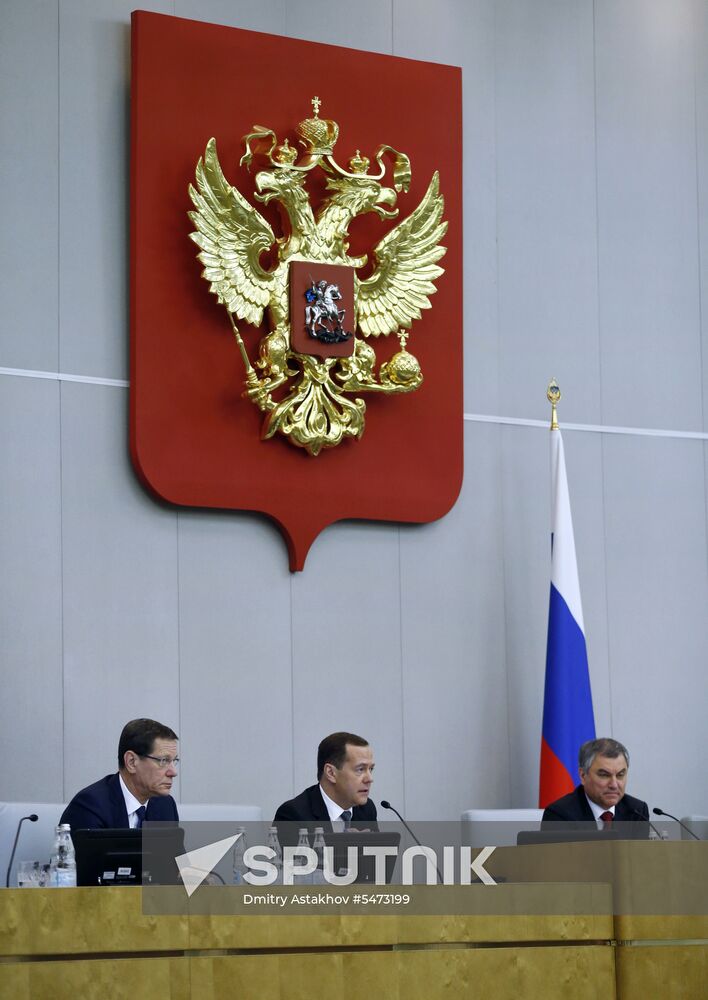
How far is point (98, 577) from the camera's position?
5938mm

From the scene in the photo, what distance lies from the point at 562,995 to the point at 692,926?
0.40 metres

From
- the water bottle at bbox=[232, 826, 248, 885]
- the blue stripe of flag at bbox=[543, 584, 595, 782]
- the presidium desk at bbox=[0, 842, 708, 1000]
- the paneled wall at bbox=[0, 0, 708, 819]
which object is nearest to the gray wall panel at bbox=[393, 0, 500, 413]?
the paneled wall at bbox=[0, 0, 708, 819]

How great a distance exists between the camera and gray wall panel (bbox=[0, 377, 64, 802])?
5.69 meters

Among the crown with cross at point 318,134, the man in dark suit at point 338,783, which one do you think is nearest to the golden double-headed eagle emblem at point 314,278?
the crown with cross at point 318,134

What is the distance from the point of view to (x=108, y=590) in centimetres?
595

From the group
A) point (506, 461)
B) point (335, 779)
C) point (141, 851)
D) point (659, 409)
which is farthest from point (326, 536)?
point (141, 851)

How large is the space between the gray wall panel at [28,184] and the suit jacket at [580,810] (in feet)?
8.20

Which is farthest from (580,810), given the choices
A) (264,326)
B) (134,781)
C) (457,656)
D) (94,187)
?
(94,187)

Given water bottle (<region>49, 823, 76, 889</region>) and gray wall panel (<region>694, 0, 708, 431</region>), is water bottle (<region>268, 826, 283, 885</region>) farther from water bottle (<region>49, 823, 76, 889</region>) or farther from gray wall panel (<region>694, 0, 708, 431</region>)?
gray wall panel (<region>694, 0, 708, 431</region>)

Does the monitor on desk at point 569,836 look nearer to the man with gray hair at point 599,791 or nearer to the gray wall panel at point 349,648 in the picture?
the man with gray hair at point 599,791

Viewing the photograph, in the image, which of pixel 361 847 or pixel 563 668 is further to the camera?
pixel 563 668

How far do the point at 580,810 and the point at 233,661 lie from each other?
1486mm

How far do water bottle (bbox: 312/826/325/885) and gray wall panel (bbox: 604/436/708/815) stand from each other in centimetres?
312

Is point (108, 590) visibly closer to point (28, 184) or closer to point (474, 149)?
point (28, 184)
